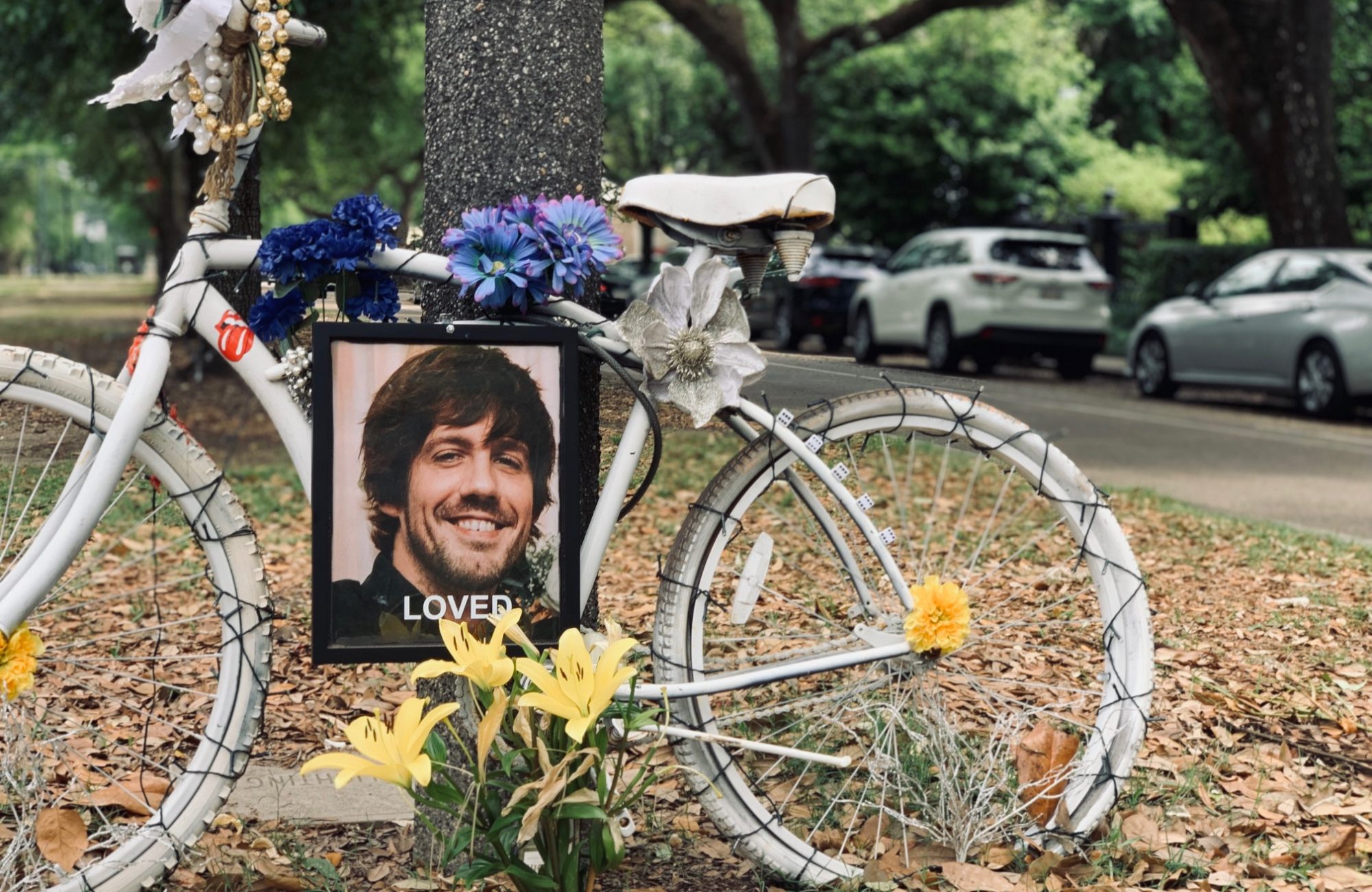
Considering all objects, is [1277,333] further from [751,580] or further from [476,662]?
[476,662]

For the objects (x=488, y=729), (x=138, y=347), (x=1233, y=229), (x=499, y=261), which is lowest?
(x=488, y=729)

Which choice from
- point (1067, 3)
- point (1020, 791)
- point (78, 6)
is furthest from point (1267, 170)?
point (1067, 3)

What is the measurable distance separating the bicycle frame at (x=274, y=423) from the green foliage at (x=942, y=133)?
25416mm

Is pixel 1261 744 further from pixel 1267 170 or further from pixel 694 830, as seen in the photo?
pixel 1267 170

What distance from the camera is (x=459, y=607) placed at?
2.85 metres

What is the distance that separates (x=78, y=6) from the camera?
12992 millimetres

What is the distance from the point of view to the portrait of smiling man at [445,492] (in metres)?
2.83

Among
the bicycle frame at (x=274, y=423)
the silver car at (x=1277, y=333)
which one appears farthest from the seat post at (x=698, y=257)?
the silver car at (x=1277, y=333)

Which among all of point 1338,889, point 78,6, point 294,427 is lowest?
point 1338,889

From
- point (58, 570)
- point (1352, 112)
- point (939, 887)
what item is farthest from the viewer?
point (1352, 112)

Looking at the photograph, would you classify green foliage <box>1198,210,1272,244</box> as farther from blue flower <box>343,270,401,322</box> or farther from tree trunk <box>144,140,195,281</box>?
blue flower <box>343,270,401,322</box>

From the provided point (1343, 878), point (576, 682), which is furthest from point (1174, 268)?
point (576, 682)

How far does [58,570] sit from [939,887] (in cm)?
173

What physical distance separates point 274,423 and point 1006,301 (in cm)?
1512
